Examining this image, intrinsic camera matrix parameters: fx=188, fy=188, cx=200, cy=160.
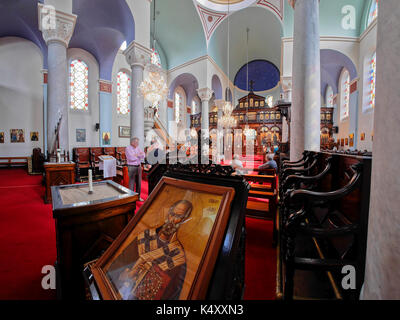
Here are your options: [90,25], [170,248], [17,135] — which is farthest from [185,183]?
[17,135]

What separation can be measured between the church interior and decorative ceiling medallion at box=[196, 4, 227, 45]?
10 cm

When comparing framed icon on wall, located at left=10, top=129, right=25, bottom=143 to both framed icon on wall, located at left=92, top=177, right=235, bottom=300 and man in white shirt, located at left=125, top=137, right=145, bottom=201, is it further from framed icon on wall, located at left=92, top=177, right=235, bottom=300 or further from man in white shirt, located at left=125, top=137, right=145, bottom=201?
framed icon on wall, located at left=92, top=177, right=235, bottom=300

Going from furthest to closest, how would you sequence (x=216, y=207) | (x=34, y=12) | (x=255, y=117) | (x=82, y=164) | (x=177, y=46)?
1. (x=255, y=117)
2. (x=177, y=46)
3. (x=34, y=12)
4. (x=82, y=164)
5. (x=216, y=207)

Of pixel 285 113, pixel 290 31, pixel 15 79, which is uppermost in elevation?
pixel 290 31

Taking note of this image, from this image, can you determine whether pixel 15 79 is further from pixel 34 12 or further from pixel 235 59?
pixel 235 59

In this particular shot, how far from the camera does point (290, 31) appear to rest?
32.0 ft

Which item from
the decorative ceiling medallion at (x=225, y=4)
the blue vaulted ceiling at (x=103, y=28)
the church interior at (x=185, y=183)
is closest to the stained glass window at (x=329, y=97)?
the church interior at (x=185, y=183)

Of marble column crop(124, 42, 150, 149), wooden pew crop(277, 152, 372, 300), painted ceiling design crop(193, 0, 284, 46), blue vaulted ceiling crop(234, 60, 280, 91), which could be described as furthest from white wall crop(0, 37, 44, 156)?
blue vaulted ceiling crop(234, 60, 280, 91)

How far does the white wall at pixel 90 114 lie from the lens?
482 inches

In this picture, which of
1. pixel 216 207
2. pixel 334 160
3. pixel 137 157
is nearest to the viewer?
pixel 216 207

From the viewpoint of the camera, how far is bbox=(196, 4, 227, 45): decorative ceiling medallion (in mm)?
13141

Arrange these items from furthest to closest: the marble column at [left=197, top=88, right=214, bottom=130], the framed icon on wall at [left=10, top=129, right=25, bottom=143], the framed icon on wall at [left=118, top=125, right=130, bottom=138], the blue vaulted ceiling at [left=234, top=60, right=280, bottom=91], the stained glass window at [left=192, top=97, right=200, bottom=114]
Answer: the blue vaulted ceiling at [left=234, top=60, right=280, bottom=91] → the stained glass window at [left=192, top=97, right=200, bottom=114] → the marble column at [left=197, top=88, right=214, bottom=130] → the framed icon on wall at [left=118, top=125, right=130, bottom=138] → the framed icon on wall at [left=10, top=129, right=25, bottom=143]
